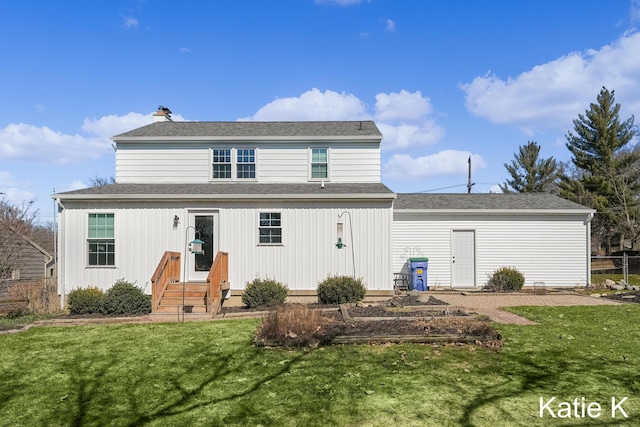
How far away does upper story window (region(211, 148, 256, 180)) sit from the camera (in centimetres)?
1570

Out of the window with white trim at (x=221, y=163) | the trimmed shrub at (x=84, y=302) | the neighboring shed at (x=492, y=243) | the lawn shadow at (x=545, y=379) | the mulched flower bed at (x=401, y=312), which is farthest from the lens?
the neighboring shed at (x=492, y=243)

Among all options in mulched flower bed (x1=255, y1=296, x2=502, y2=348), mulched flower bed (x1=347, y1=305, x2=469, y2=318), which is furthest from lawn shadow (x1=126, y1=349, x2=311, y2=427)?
mulched flower bed (x1=347, y1=305, x2=469, y2=318)

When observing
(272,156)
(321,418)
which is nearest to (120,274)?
(272,156)

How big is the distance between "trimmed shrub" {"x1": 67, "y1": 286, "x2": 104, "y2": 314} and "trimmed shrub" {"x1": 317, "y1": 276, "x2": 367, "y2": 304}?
653cm

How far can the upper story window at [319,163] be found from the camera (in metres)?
15.7

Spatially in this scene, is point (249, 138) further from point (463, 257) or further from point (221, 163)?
point (463, 257)

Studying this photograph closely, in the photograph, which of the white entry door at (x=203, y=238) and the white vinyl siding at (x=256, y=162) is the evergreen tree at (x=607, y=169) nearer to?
the white vinyl siding at (x=256, y=162)

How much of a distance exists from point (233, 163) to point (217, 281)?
525 cm

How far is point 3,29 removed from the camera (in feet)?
45.7

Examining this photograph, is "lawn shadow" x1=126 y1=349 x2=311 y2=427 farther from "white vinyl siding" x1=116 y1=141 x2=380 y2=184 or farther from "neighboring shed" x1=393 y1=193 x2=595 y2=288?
"neighboring shed" x1=393 y1=193 x2=595 y2=288

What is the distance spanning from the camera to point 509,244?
17.4 metres

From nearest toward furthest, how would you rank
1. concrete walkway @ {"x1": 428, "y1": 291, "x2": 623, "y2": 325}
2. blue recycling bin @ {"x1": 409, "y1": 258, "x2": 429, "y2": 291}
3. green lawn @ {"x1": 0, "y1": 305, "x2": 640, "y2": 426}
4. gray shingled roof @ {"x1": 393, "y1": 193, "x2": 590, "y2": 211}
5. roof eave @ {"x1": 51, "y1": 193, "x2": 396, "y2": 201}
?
green lawn @ {"x1": 0, "y1": 305, "x2": 640, "y2": 426} < concrete walkway @ {"x1": 428, "y1": 291, "x2": 623, "y2": 325} < roof eave @ {"x1": 51, "y1": 193, "x2": 396, "y2": 201} < blue recycling bin @ {"x1": 409, "y1": 258, "x2": 429, "y2": 291} < gray shingled roof @ {"x1": 393, "y1": 193, "x2": 590, "y2": 211}

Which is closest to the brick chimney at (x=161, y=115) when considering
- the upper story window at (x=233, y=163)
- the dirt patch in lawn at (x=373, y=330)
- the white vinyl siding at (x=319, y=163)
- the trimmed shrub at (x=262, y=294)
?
the upper story window at (x=233, y=163)

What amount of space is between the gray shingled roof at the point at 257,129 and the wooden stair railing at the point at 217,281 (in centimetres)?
519
